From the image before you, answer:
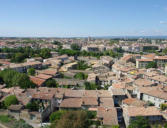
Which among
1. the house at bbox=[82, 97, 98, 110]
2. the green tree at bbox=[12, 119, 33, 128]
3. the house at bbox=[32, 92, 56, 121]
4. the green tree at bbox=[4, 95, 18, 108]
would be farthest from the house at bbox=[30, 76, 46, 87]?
the house at bbox=[82, 97, 98, 110]

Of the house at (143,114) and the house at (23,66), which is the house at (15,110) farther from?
the house at (23,66)

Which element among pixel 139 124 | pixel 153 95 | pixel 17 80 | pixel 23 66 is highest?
pixel 23 66

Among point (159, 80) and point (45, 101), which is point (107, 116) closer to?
point (45, 101)

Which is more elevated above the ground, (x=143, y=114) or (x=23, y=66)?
(x=23, y=66)

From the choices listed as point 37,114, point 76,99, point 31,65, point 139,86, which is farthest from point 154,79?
point 31,65

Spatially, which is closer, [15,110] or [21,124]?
[21,124]

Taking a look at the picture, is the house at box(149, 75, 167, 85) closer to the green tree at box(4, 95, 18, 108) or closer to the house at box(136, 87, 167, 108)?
the house at box(136, 87, 167, 108)

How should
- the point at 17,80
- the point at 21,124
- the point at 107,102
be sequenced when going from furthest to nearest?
1. the point at 17,80
2. the point at 107,102
3. the point at 21,124

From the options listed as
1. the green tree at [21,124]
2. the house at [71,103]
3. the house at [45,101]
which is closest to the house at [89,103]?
the house at [71,103]

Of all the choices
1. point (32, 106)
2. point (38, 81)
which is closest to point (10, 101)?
point (32, 106)
